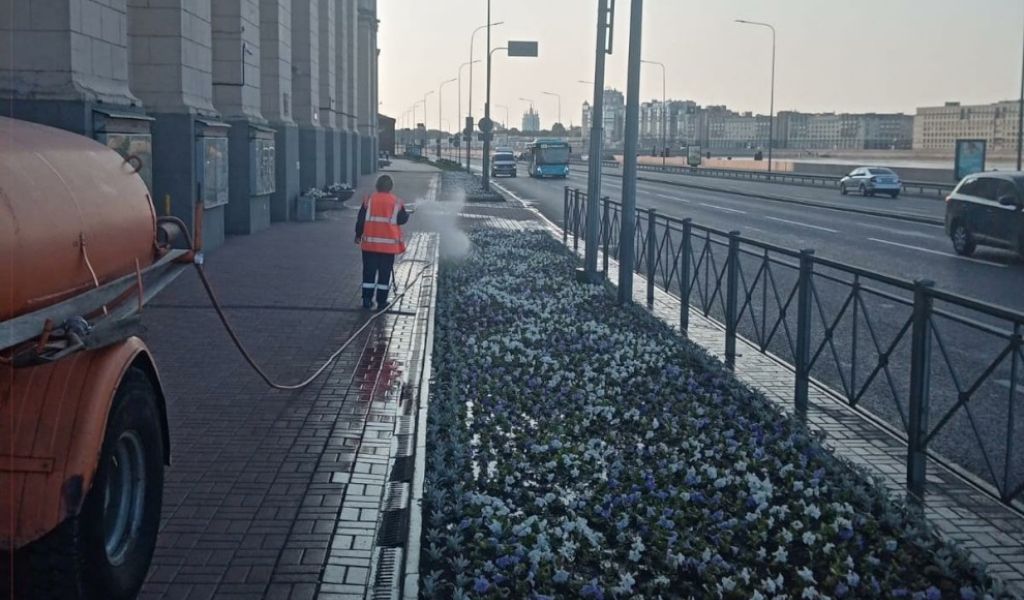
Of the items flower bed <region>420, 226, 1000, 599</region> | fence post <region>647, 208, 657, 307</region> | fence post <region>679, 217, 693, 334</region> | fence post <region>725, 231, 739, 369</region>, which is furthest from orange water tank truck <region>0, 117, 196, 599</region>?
fence post <region>647, 208, 657, 307</region>

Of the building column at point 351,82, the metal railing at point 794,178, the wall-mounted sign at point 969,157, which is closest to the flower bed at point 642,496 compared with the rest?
the building column at point 351,82

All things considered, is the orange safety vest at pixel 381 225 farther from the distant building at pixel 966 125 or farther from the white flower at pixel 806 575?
the distant building at pixel 966 125

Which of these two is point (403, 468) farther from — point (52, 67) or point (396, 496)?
point (52, 67)

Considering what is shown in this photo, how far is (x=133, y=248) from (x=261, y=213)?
20.0 metres

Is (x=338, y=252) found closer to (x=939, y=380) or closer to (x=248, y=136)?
(x=248, y=136)

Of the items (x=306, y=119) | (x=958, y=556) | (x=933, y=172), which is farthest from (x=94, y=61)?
(x=933, y=172)

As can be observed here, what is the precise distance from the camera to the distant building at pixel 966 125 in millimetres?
77500

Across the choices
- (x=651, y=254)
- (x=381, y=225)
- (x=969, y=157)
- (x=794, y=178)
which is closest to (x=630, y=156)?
(x=651, y=254)

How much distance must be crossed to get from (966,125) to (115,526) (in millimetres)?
87762

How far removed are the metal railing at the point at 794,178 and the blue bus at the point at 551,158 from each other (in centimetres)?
1105

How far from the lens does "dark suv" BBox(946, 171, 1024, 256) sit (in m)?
20.5

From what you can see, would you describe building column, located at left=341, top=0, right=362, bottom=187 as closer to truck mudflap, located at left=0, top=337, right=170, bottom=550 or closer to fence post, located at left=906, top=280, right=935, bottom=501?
fence post, located at left=906, top=280, right=935, bottom=501

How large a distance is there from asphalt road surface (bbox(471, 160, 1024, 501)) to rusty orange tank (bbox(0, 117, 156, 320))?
425 centimetres

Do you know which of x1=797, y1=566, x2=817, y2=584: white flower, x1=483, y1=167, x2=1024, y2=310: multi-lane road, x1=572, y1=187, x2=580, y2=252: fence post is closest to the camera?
x1=797, y1=566, x2=817, y2=584: white flower
